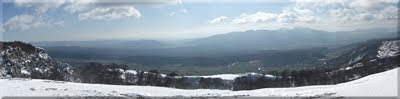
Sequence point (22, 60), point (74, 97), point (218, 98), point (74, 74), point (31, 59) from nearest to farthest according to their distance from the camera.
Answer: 1. point (74, 97)
2. point (218, 98)
3. point (22, 60)
4. point (31, 59)
5. point (74, 74)

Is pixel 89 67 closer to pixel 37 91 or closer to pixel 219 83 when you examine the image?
pixel 219 83

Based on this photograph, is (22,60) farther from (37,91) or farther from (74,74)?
(37,91)

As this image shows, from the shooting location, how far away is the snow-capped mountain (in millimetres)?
88575

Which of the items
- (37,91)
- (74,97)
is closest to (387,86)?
(74,97)

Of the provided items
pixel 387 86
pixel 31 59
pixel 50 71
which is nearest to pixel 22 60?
pixel 31 59

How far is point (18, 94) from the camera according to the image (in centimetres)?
2598

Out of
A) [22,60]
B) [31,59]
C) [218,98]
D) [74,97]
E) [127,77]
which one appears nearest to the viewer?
[74,97]

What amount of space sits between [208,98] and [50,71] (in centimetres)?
9451

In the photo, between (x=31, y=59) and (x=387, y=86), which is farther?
(x=31, y=59)

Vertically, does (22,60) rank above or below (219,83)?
above

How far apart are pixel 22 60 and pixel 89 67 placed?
134 ft

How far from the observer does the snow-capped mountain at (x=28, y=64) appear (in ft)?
291

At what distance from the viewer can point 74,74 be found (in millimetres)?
127062

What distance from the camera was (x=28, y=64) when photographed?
103 m
